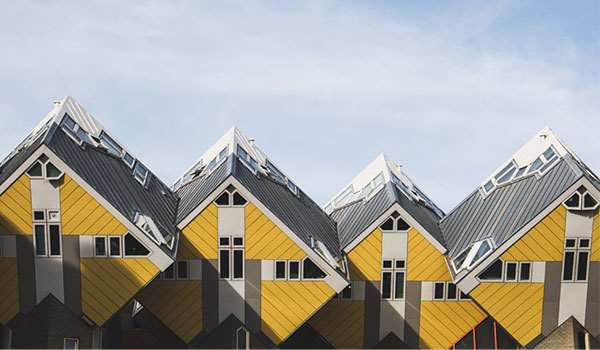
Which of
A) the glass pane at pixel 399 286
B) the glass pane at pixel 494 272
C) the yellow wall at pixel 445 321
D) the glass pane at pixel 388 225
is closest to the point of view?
the glass pane at pixel 494 272

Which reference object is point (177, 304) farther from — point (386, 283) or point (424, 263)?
point (424, 263)

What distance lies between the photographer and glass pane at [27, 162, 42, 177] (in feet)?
79.6

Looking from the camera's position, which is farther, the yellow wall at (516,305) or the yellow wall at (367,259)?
the yellow wall at (367,259)

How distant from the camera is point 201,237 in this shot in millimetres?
27062

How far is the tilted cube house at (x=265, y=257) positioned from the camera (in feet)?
81.9

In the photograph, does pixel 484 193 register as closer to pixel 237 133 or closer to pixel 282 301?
pixel 282 301

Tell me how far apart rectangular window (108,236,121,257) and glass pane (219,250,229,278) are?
4923 millimetres

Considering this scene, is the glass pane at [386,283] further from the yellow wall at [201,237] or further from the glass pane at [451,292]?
the yellow wall at [201,237]

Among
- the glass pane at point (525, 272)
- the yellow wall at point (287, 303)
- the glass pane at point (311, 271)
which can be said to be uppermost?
the glass pane at point (311, 271)

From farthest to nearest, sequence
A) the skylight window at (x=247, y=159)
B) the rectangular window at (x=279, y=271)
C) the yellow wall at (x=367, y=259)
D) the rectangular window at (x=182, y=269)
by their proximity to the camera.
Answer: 1. the skylight window at (x=247, y=159)
2. the yellow wall at (x=367, y=259)
3. the rectangular window at (x=182, y=269)
4. the rectangular window at (x=279, y=271)

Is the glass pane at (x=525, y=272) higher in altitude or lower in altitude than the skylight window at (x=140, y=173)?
lower

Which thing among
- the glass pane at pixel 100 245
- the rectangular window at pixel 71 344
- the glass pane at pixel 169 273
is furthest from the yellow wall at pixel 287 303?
the rectangular window at pixel 71 344

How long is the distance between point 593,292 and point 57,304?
26.2 m

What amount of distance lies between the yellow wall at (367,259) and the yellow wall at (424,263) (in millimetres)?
1670
